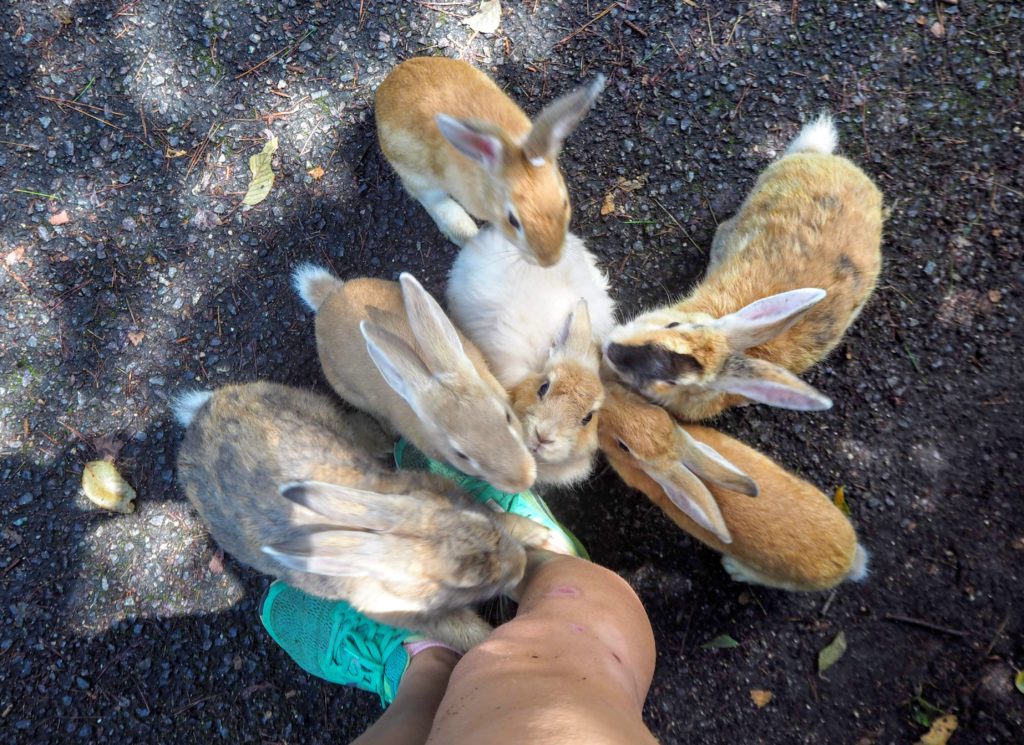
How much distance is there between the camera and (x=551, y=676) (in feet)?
6.42

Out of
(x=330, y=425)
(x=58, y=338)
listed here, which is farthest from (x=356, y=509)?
(x=58, y=338)

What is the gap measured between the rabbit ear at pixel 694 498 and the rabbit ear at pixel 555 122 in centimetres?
150

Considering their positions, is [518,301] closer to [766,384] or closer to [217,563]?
[766,384]

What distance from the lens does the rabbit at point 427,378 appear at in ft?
8.07

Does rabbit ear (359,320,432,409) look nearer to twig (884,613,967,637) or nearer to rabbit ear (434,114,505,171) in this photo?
rabbit ear (434,114,505,171)

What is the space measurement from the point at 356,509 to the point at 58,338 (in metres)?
2.63

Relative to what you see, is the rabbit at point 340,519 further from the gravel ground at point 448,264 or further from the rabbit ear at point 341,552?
the gravel ground at point 448,264

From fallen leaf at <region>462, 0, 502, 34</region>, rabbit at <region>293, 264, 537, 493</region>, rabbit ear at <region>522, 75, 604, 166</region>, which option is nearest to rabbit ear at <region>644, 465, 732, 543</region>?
rabbit at <region>293, 264, 537, 493</region>

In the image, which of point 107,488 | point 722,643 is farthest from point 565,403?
Answer: point 107,488

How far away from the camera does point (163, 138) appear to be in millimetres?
3707

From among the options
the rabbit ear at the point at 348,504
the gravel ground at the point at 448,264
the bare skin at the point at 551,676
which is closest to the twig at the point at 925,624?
the gravel ground at the point at 448,264

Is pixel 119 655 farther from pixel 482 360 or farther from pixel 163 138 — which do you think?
pixel 163 138

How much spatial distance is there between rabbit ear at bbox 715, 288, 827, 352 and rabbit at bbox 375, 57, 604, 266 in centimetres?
85

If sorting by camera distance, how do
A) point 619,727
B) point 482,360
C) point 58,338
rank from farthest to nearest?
point 58,338, point 482,360, point 619,727
